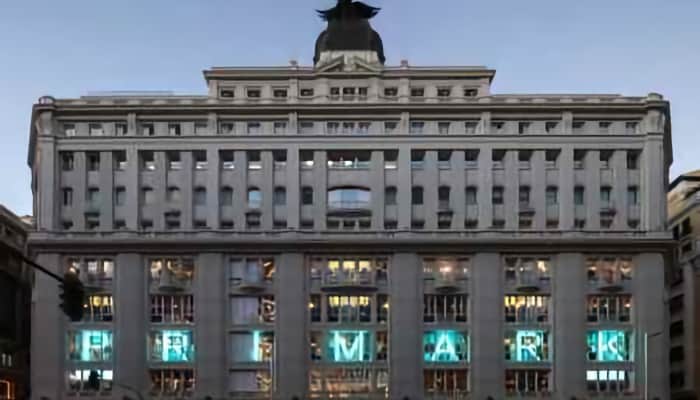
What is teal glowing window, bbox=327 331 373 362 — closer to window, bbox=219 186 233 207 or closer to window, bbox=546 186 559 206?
window, bbox=219 186 233 207

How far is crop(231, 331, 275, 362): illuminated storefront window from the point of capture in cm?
9894

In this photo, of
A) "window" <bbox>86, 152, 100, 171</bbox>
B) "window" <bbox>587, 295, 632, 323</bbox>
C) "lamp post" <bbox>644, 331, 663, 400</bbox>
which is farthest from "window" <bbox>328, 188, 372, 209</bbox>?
"lamp post" <bbox>644, 331, 663, 400</bbox>

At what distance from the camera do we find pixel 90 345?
326 ft

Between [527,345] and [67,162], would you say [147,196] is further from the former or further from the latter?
[527,345]

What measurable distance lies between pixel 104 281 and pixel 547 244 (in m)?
40.8

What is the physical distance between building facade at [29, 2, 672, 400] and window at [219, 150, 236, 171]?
0.21 m

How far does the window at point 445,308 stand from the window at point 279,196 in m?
16.1

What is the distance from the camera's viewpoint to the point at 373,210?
334ft

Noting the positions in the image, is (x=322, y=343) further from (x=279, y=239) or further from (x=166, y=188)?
(x=166, y=188)

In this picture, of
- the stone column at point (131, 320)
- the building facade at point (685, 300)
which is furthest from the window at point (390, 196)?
the building facade at point (685, 300)

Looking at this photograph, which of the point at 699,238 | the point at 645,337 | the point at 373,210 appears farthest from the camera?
the point at 699,238

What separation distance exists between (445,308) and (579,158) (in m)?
19.5

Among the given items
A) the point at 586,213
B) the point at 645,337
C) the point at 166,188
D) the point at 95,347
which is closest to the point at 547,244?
the point at 586,213

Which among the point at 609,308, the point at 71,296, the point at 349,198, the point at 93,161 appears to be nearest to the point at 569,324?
the point at 609,308
